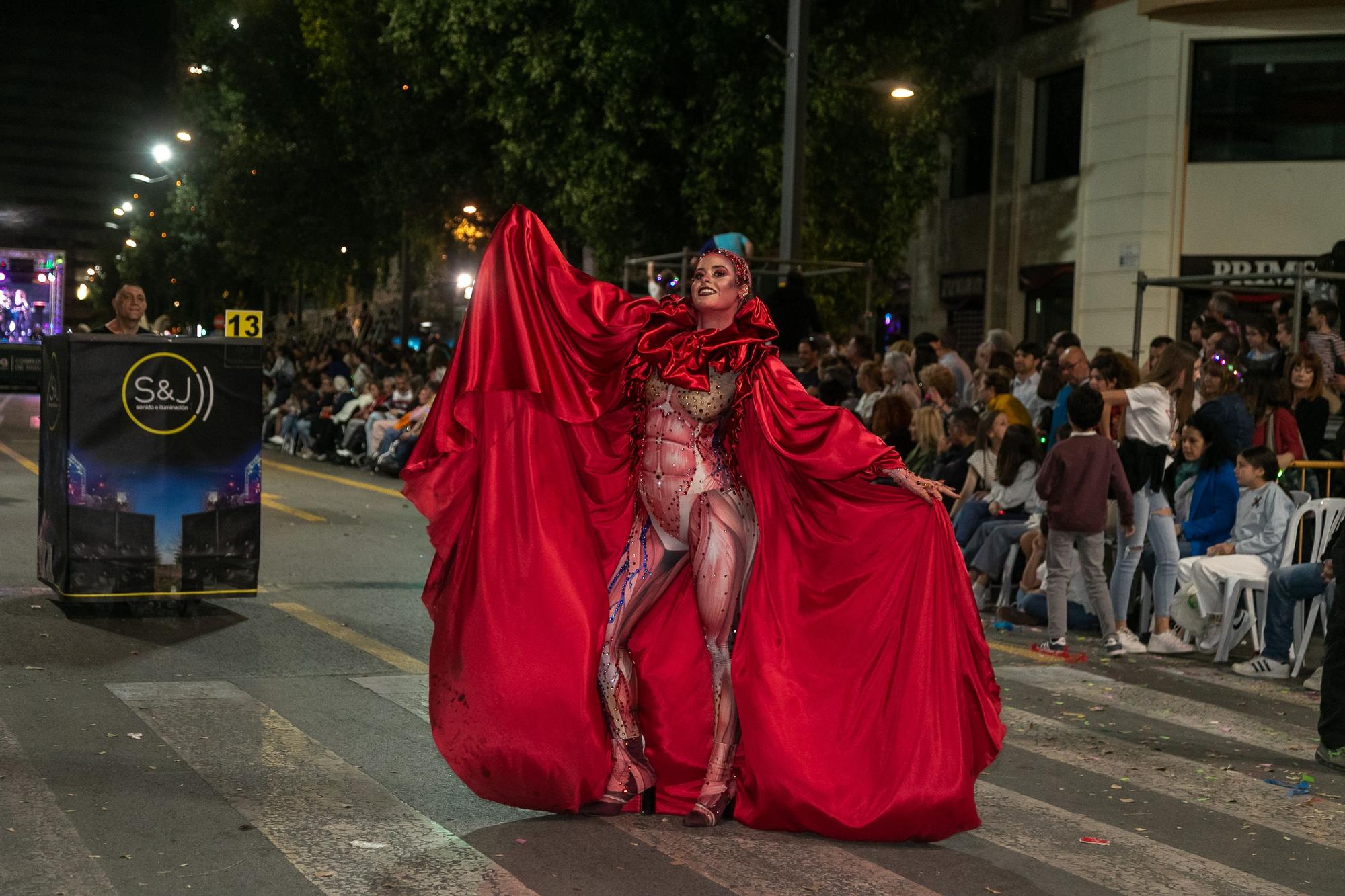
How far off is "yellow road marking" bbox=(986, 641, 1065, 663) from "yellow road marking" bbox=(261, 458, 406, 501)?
8.30 m

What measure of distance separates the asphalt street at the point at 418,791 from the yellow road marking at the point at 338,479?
845 centimetres

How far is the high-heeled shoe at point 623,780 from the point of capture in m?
5.42

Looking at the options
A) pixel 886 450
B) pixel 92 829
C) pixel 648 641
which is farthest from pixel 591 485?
pixel 92 829

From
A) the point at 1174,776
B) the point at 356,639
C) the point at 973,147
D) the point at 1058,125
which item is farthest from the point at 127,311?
the point at 973,147

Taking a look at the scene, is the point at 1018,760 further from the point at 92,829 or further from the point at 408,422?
the point at 408,422

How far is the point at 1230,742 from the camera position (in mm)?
7195

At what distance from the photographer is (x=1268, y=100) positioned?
22094mm

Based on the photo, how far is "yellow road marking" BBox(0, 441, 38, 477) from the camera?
17.9 meters

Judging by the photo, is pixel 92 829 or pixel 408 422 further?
pixel 408 422

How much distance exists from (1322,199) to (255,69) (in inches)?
993

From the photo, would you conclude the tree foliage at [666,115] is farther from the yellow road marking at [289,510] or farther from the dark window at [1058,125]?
the yellow road marking at [289,510]

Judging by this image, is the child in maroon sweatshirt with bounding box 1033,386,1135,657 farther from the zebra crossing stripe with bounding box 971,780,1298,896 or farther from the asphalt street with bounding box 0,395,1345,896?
the zebra crossing stripe with bounding box 971,780,1298,896

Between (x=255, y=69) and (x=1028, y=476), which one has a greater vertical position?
(x=255, y=69)

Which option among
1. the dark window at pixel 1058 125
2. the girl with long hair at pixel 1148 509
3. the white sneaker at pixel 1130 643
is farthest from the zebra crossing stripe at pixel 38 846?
the dark window at pixel 1058 125
